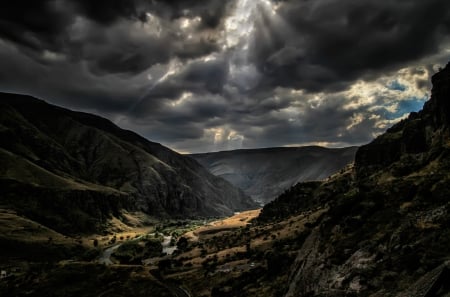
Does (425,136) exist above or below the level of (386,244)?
above

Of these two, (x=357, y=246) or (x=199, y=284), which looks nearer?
(x=357, y=246)

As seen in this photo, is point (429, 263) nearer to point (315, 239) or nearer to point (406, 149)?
point (315, 239)

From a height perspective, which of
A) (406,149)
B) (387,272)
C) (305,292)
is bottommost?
(305,292)

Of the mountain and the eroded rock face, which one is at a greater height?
the eroded rock face

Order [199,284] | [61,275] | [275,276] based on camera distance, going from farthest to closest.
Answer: [61,275], [199,284], [275,276]

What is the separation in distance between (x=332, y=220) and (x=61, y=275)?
128 meters

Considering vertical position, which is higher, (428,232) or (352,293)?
(428,232)

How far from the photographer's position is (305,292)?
3850 cm

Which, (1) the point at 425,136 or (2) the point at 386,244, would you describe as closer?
(2) the point at 386,244

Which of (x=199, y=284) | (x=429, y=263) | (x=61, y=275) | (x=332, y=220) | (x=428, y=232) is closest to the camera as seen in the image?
(x=429, y=263)

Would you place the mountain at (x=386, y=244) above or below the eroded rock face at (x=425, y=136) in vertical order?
below

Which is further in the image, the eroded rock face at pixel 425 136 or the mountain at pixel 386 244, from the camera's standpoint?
the eroded rock face at pixel 425 136

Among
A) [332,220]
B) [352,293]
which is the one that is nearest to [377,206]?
[332,220]

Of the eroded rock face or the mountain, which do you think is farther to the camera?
the eroded rock face
